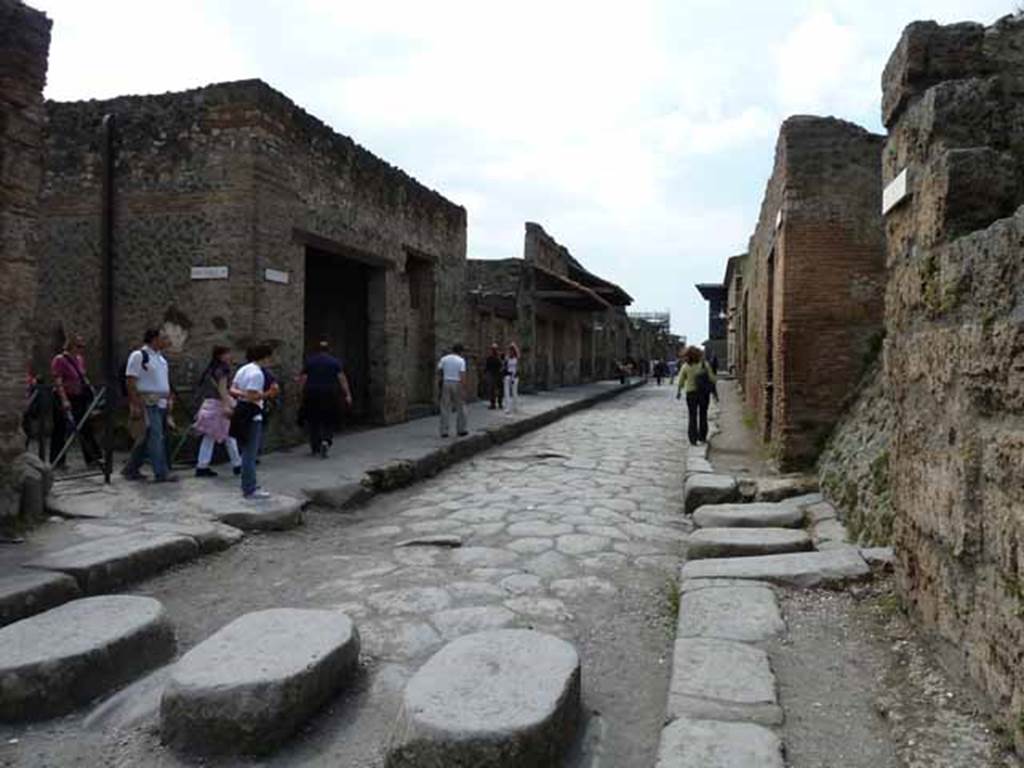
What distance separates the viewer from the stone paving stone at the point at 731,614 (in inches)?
120

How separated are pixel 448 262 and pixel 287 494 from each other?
8.36m

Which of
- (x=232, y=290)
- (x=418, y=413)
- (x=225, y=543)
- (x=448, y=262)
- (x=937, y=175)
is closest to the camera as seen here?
(x=937, y=175)

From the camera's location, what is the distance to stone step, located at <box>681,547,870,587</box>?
366cm

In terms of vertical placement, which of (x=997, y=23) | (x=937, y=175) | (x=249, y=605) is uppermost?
(x=997, y=23)

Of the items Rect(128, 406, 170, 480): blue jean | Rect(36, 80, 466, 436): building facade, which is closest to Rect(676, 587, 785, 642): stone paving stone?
Rect(128, 406, 170, 480): blue jean

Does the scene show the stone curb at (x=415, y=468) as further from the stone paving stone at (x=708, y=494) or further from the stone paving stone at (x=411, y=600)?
the stone paving stone at (x=708, y=494)

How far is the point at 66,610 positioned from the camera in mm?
3213

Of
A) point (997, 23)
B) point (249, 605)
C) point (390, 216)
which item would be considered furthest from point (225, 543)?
point (390, 216)

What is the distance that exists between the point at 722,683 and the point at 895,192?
7.92 ft

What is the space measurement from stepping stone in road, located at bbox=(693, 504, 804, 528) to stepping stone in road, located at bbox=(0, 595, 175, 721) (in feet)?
11.4

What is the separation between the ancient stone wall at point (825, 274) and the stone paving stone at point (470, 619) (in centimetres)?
433

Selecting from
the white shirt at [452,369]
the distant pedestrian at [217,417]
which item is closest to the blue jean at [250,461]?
the distant pedestrian at [217,417]

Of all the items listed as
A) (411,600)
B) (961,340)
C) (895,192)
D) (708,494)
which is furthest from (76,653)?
(708,494)

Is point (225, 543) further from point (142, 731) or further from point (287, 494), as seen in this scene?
point (142, 731)
